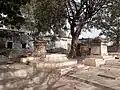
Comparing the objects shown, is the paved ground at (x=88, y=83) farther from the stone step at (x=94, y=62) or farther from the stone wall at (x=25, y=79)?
the stone step at (x=94, y=62)

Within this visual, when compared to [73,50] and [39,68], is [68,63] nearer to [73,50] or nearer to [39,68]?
[39,68]

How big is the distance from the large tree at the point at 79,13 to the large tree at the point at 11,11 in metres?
5.08

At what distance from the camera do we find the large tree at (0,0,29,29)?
1143 centimetres

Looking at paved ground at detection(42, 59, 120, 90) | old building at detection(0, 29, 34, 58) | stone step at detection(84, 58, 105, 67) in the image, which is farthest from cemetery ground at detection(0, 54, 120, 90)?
old building at detection(0, 29, 34, 58)

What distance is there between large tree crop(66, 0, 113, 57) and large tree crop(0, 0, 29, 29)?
508 centimetres

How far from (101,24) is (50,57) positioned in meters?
10.1

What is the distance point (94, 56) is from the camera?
1252cm

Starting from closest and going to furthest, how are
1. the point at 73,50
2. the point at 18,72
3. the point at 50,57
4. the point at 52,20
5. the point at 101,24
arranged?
the point at 18,72, the point at 50,57, the point at 52,20, the point at 73,50, the point at 101,24

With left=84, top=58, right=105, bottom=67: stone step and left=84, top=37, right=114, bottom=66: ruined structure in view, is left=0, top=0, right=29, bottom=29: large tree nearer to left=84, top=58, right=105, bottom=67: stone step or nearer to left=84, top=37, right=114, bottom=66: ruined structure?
left=84, top=37, right=114, bottom=66: ruined structure

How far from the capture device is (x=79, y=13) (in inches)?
621

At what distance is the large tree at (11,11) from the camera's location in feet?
37.5

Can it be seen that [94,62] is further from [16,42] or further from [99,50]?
[16,42]

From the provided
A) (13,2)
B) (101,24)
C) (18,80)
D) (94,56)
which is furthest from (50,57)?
(101,24)

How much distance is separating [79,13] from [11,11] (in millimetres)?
6984
